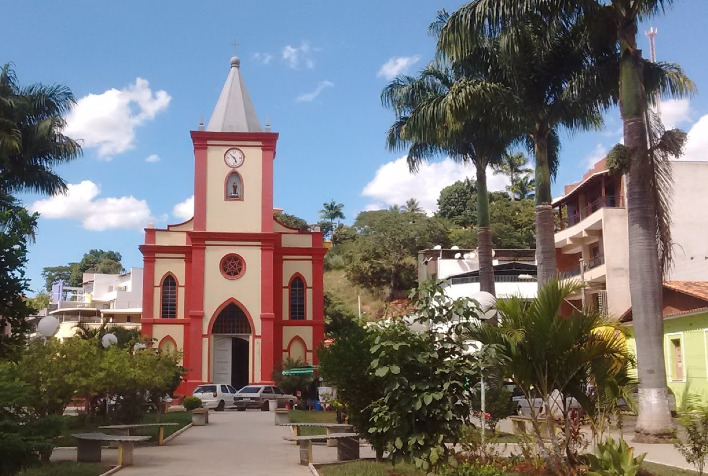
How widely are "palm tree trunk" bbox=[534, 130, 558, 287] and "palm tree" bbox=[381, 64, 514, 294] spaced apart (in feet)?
4.45

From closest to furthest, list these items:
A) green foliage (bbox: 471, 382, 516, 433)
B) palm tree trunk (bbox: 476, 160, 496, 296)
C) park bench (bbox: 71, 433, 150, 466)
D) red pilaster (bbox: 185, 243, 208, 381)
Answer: park bench (bbox: 71, 433, 150, 466)
green foliage (bbox: 471, 382, 516, 433)
palm tree trunk (bbox: 476, 160, 496, 296)
red pilaster (bbox: 185, 243, 208, 381)

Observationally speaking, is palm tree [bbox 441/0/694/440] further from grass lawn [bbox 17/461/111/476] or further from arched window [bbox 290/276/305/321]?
arched window [bbox 290/276/305/321]

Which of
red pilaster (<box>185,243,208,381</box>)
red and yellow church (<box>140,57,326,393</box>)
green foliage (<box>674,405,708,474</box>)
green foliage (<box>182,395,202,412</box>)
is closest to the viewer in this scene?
green foliage (<box>674,405,708,474</box>)

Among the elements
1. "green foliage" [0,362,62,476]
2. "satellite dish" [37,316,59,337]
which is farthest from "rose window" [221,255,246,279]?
"green foliage" [0,362,62,476]

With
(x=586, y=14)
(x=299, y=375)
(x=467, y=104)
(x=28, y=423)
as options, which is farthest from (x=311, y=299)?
(x=28, y=423)

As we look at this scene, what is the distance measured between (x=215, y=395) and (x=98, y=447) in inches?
833

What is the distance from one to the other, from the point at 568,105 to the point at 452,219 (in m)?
52.9

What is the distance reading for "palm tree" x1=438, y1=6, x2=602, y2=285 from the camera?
18.5 meters

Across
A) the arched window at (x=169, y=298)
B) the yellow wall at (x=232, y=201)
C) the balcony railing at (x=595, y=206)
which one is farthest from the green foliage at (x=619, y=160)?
the arched window at (x=169, y=298)

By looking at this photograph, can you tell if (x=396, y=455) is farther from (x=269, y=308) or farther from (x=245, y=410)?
(x=269, y=308)

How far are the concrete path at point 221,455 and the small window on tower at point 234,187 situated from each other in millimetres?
19004

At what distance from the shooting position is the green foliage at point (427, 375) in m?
10.0

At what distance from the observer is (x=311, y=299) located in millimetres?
41125

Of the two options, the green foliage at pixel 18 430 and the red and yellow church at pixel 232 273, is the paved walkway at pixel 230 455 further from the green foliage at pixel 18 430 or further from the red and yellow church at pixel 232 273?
the red and yellow church at pixel 232 273
